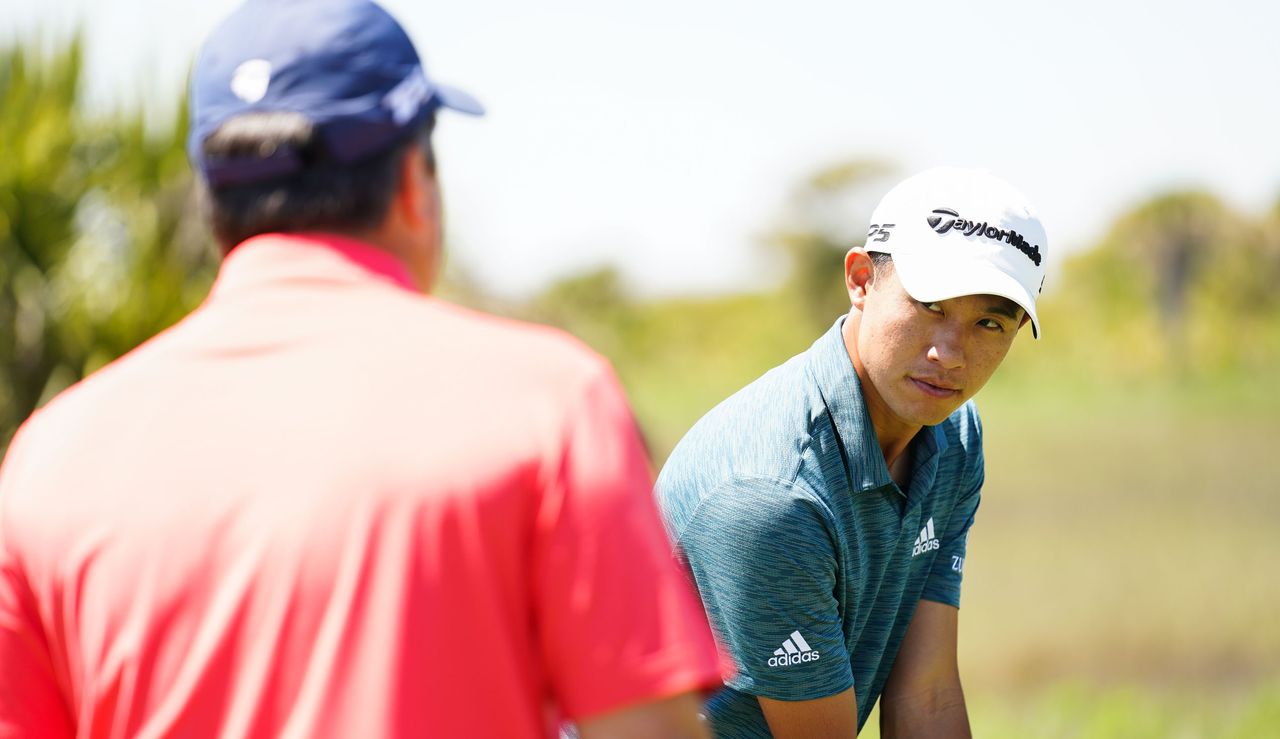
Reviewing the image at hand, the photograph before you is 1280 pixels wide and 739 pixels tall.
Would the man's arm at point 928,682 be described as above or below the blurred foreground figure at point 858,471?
below

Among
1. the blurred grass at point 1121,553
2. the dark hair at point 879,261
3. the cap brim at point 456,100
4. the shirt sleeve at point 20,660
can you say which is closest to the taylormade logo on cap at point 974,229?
the dark hair at point 879,261

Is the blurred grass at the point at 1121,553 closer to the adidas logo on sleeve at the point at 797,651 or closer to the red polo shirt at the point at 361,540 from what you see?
the adidas logo on sleeve at the point at 797,651

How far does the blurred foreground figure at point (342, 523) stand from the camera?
1.32 m

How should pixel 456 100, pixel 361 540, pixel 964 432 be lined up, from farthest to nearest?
1. pixel 964 432
2. pixel 456 100
3. pixel 361 540

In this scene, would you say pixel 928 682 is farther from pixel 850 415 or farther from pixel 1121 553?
pixel 1121 553

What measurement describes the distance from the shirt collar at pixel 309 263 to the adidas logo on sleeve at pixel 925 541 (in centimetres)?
170

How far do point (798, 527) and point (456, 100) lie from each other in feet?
4.07

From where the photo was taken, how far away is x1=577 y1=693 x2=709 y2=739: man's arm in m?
1.36

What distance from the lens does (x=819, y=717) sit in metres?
2.60

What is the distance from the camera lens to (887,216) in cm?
279

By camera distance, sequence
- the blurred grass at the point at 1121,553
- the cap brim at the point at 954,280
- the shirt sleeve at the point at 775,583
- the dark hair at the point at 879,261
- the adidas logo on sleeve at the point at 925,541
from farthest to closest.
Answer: the blurred grass at the point at 1121,553 < the adidas logo on sleeve at the point at 925,541 < the dark hair at the point at 879,261 < the cap brim at the point at 954,280 < the shirt sleeve at the point at 775,583

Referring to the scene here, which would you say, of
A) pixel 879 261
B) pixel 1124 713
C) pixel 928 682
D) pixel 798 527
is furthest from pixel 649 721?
pixel 1124 713

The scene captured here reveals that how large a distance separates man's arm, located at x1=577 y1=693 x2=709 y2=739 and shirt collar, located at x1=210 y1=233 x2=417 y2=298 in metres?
0.50

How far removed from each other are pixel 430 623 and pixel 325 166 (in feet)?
1.61
